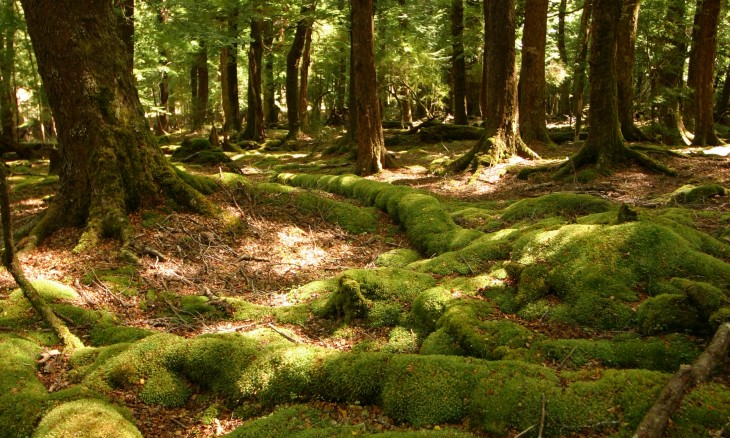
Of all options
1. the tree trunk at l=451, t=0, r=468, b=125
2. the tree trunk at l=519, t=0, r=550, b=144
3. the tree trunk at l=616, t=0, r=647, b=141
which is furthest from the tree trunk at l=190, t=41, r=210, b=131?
the tree trunk at l=616, t=0, r=647, b=141

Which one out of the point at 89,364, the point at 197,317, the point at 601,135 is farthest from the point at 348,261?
the point at 601,135

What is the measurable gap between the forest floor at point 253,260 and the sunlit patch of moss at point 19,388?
0.59 ft

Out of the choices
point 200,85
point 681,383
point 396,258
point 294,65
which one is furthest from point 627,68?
point 200,85

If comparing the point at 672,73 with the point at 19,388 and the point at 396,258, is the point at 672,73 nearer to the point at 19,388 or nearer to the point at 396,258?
the point at 396,258

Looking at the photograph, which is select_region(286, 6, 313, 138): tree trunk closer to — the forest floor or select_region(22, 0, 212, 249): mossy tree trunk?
the forest floor

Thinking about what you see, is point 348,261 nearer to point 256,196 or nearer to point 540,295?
point 256,196

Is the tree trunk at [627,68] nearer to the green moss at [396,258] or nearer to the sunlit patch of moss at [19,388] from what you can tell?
the green moss at [396,258]

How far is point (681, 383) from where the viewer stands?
110 inches

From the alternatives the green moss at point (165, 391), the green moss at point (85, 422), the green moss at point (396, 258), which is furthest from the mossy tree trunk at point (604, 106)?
the green moss at point (85, 422)

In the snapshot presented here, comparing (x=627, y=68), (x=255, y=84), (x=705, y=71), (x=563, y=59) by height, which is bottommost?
(x=705, y=71)

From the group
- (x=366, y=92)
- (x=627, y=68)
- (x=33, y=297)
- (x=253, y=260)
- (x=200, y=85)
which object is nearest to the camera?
(x=33, y=297)

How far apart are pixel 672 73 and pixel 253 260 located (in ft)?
59.5

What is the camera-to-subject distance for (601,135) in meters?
10.4

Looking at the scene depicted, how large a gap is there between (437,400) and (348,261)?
15.4ft
